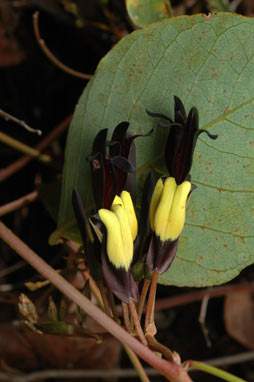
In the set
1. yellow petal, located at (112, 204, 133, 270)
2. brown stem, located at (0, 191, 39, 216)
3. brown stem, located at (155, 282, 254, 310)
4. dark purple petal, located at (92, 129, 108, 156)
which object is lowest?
brown stem, located at (155, 282, 254, 310)

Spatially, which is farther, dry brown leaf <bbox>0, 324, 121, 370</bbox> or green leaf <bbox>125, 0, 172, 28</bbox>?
dry brown leaf <bbox>0, 324, 121, 370</bbox>

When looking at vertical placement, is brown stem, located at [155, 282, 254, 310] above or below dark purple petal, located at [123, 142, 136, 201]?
below

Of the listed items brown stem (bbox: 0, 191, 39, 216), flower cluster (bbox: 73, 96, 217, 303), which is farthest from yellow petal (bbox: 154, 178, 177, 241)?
brown stem (bbox: 0, 191, 39, 216)

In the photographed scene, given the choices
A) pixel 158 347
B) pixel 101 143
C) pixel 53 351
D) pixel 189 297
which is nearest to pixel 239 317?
pixel 189 297

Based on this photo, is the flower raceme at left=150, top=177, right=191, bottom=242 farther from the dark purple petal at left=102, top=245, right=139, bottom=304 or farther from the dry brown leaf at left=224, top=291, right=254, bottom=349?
the dry brown leaf at left=224, top=291, right=254, bottom=349

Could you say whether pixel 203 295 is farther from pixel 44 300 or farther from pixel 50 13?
pixel 50 13

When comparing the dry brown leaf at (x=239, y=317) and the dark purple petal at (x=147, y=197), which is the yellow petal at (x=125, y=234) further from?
the dry brown leaf at (x=239, y=317)
